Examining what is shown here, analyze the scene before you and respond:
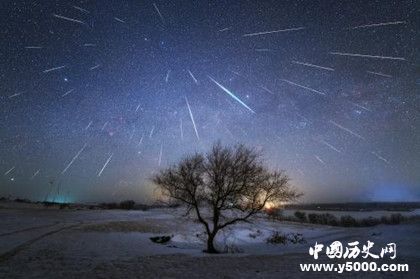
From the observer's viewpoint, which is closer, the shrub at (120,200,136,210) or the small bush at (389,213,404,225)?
the small bush at (389,213,404,225)

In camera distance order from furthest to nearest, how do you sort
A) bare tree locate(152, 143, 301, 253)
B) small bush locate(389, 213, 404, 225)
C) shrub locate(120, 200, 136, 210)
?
shrub locate(120, 200, 136, 210) → small bush locate(389, 213, 404, 225) → bare tree locate(152, 143, 301, 253)

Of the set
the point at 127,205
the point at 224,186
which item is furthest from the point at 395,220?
the point at 127,205

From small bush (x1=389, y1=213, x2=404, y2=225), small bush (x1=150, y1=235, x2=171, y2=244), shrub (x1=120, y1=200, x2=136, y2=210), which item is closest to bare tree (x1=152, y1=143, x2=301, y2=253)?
small bush (x1=150, y1=235, x2=171, y2=244)

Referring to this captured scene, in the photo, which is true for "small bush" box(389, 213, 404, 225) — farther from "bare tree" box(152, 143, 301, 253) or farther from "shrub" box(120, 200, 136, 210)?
"shrub" box(120, 200, 136, 210)

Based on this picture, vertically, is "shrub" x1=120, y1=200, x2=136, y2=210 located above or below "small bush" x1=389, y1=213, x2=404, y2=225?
below

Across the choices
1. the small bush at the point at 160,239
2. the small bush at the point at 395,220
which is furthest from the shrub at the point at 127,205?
the small bush at the point at 160,239

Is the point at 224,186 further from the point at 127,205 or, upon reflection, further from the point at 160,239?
the point at 127,205

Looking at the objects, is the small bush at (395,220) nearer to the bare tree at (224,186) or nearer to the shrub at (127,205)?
the bare tree at (224,186)

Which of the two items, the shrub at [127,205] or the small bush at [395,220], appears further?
the shrub at [127,205]

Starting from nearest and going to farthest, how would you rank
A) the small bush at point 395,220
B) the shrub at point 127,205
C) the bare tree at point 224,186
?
the bare tree at point 224,186, the small bush at point 395,220, the shrub at point 127,205

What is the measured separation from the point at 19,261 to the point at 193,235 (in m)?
23.1

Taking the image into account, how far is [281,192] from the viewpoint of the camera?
27094 mm

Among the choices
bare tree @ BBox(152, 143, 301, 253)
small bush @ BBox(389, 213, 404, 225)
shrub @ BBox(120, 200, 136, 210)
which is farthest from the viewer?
shrub @ BBox(120, 200, 136, 210)

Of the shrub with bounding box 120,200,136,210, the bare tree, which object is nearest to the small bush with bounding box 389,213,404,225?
the bare tree
